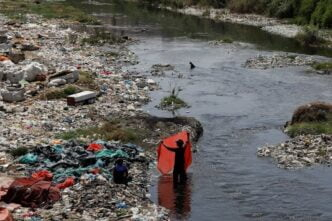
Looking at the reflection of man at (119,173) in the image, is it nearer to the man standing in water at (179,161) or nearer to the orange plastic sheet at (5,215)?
the man standing in water at (179,161)

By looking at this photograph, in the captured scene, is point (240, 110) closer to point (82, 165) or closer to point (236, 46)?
point (82, 165)

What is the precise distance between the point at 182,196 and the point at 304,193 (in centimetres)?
317

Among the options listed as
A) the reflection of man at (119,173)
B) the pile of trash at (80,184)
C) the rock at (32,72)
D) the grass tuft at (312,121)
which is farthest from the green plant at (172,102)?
the reflection of man at (119,173)

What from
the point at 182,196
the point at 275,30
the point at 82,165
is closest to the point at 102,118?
the point at 82,165

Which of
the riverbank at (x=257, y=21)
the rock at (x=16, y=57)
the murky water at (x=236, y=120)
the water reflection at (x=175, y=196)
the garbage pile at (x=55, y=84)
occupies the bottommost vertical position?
the water reflection at (x=175, y=196)

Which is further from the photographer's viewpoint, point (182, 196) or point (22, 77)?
point (22, 77)

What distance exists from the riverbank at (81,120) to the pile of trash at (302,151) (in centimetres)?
306


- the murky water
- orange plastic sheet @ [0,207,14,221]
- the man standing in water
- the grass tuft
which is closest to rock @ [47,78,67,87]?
Answer: the murky water

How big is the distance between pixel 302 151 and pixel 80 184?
24.0 ft

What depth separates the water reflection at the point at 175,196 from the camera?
1383 cm

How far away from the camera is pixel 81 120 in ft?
66.4

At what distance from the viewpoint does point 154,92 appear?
1039 inches

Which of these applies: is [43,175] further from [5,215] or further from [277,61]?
[277,61]

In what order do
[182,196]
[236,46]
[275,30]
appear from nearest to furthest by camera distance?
1. [182,196]
2. [236,46]
3. [275,30]
